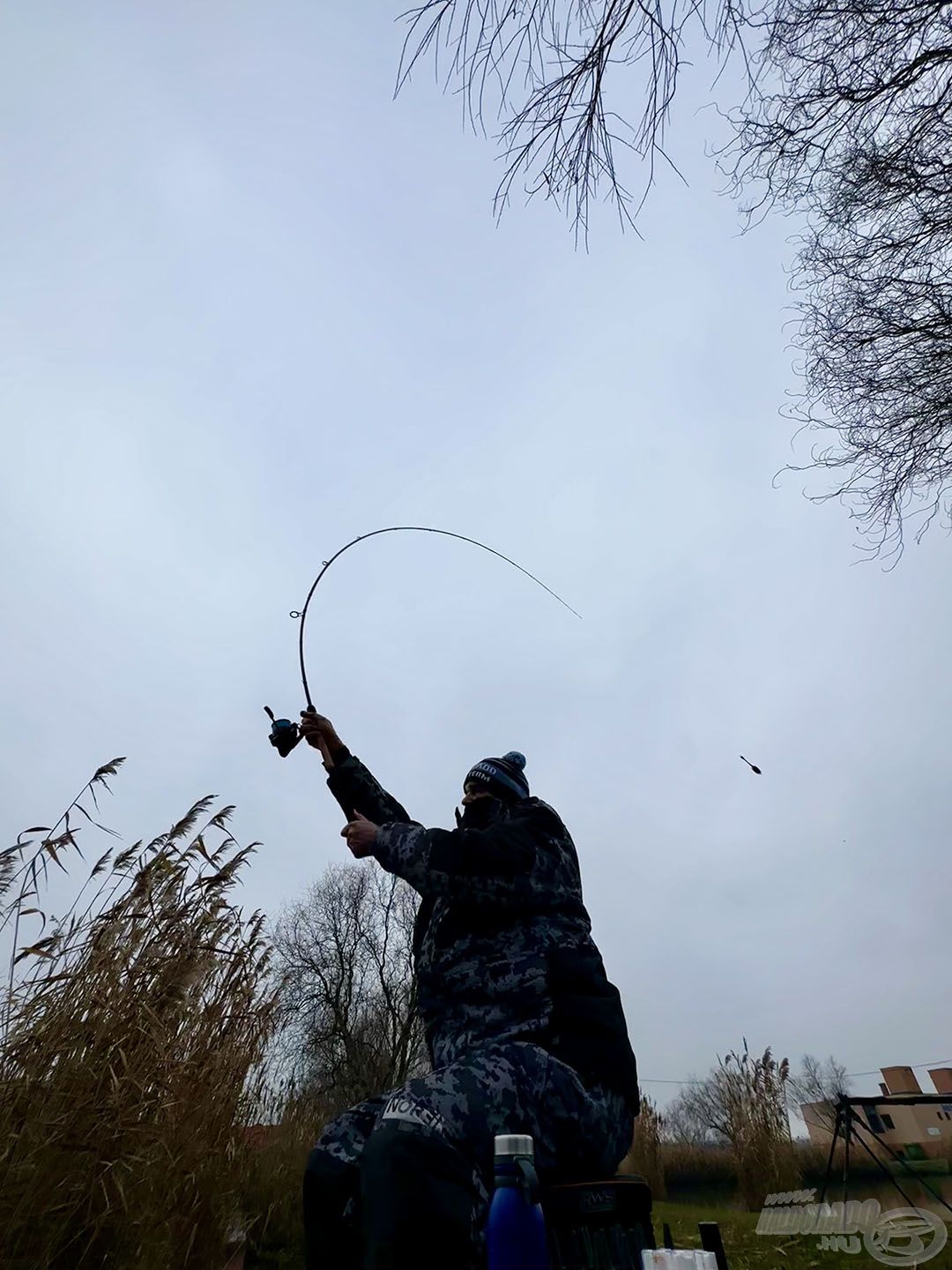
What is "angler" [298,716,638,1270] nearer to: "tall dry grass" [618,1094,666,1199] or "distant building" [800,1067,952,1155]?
"distant building" [800,1067,952,1155]

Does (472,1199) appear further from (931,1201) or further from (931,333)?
(931,1201)

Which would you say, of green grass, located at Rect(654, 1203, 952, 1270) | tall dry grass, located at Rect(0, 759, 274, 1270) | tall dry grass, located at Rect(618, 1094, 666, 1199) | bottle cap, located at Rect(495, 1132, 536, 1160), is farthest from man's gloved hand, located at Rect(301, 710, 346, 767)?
tall dry grass, located at Rect(618, 1094, 666, 1199)

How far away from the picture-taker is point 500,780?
234 centimetres

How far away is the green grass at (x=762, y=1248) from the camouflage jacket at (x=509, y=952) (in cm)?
167

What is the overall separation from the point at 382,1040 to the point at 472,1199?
69.4 feet

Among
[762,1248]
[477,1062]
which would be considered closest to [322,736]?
[477,1062]

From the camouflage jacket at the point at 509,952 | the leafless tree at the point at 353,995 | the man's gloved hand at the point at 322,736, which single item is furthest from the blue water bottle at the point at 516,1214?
the leafless tree at the point at 353,995

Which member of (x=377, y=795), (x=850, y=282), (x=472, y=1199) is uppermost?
(x=850, y=282)

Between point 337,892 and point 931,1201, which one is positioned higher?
point 337,892

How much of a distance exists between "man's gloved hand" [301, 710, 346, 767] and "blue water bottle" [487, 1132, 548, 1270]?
178 centimetres

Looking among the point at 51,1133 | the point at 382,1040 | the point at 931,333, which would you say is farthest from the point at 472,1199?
the point at 382,1040

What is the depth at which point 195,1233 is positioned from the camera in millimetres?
2467

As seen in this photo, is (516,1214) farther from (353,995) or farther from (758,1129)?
(353,995)

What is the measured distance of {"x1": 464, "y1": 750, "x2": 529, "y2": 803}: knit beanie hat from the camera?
2.32 metres
